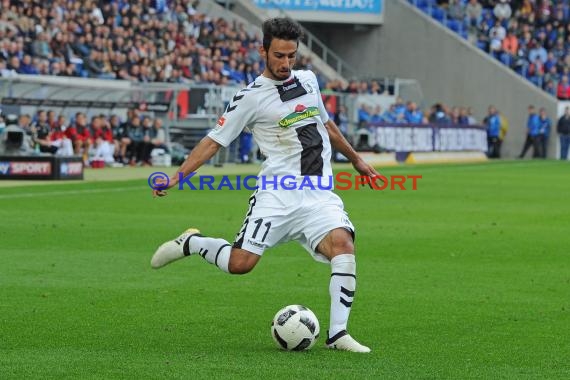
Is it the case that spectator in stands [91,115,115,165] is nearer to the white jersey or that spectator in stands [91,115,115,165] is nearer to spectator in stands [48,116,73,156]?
spectator in stands [48,116,73,156]

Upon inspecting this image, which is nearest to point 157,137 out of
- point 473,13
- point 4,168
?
point 4,168

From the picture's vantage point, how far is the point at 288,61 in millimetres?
8641

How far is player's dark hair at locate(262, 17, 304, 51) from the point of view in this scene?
8.52m

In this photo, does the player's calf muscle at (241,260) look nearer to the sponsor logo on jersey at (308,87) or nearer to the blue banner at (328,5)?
the sponsor logo on jersey at (308,87)

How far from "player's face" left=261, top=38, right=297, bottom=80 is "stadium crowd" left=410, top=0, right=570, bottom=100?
46465 mm

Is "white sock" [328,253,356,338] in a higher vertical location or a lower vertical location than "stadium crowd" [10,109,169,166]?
higher

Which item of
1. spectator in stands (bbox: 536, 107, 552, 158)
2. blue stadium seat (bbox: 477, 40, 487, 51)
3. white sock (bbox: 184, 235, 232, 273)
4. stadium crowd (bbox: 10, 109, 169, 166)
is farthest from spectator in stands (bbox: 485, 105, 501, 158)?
white sock (bbox: 184, 235, 232, 273)

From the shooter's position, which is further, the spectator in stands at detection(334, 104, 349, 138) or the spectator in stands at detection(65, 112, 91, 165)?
the spectator in stands at detection(334, 104, 349, 138)

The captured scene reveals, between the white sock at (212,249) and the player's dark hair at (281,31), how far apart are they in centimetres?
139

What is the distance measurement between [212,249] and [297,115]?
1088mm

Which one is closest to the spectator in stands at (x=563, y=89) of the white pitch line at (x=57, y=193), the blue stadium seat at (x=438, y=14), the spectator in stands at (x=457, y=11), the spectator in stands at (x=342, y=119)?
the spectator in stands at (x=457, y=11)

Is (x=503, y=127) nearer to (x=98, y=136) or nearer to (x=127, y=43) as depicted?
(x=127, y=43)

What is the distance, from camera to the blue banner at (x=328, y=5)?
5184 centimetres

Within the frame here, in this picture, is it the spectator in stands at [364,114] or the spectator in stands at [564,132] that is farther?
the spectator in stands at [564,132]
